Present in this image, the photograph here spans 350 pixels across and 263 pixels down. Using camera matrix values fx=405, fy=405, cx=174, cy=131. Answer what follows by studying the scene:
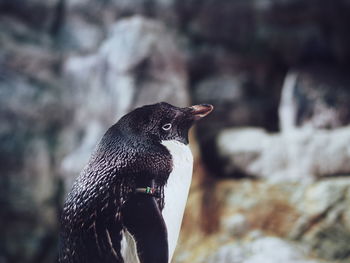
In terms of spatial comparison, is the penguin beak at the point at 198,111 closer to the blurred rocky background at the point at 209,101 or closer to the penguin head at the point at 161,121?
the penguin head at the point at 161,121

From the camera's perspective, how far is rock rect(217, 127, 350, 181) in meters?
1.90

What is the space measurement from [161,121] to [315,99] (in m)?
1.43

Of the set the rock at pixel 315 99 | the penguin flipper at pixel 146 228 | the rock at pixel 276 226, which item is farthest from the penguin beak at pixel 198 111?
the rock at pixel 315 99

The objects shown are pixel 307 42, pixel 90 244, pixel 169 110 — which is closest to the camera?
pixel 90 244

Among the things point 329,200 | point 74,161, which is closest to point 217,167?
point 329,200

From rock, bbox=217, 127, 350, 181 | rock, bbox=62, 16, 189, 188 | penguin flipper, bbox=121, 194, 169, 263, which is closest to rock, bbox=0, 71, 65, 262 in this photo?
rock, bbox=62, 16, 189, 188

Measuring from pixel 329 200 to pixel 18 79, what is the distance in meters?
1.68

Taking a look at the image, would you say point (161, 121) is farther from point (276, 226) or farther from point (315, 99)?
point (315, 99)

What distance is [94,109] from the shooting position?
6.56 feet

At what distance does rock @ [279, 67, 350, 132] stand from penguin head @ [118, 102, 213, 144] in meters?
1.20

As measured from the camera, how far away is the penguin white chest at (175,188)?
0.98 metres

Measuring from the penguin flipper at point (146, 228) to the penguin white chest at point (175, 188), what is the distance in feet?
0.17

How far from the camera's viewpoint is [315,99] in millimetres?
2232

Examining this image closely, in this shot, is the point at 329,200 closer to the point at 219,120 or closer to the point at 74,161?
the point at 219,120
